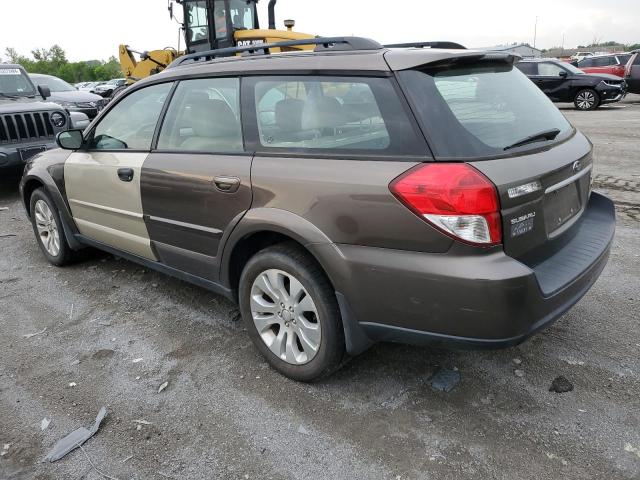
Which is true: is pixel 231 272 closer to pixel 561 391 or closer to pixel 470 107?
pixel 470 107

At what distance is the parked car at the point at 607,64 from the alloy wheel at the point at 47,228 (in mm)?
21342

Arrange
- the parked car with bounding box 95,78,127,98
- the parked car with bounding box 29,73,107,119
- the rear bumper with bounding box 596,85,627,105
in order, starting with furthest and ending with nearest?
the parked car with bounding box 95,78,127,98
the rear bumper with bounding box 596,85,627,105
the parked car with bounding box 29,73,107,119

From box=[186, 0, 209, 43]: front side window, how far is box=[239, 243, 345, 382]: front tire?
31.5ft

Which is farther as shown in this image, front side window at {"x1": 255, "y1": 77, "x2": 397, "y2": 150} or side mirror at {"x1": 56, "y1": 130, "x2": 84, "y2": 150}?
side mirror at {"x1": 56, "y1": 130, "x2": 84, "y2": 150}

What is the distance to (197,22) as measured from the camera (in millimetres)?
11258

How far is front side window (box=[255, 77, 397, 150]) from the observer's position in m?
2.47

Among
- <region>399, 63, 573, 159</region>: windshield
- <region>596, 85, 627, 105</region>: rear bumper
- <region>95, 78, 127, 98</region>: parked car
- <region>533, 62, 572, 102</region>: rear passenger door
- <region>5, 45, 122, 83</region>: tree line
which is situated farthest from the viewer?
<region>5, 45, 122, 83</region>: tree line

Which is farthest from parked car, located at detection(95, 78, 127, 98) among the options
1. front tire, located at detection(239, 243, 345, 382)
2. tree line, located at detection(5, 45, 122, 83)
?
tree line, located at detection(5, 45, 122, 83)

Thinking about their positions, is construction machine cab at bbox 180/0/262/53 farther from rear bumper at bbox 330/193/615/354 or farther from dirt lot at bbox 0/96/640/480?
rear bumper at bbox 330/193/615/354

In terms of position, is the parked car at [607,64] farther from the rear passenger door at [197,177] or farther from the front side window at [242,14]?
the rear passenger door at [197,177]

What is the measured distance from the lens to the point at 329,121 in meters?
2.67

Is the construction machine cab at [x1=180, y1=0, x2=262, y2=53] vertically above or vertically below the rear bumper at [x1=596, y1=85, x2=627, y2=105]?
above

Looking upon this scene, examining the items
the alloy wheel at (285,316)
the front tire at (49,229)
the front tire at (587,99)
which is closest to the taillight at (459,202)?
the alloy wheel at (285,316)

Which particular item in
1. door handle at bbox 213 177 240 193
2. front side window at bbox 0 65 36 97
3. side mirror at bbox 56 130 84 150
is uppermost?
front side window at bbox 0 65 36 97
